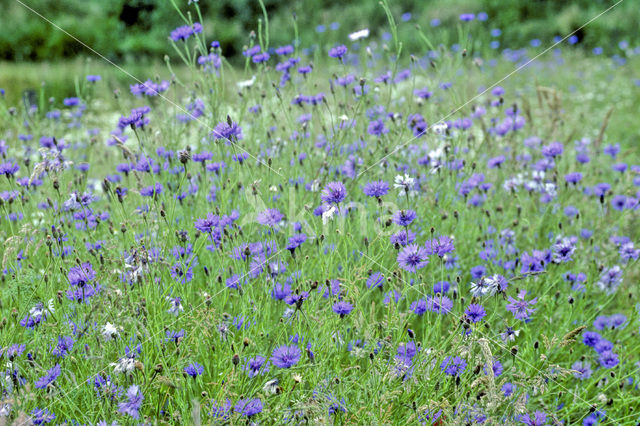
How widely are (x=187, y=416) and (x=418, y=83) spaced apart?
246 inches

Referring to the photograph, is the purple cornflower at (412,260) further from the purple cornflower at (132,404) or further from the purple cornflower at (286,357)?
the purple cornflower at (132,404)

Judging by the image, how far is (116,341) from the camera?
1.65m

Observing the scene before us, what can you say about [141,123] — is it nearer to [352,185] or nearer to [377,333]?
[352,185]

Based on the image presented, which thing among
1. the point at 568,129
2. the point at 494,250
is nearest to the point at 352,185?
the point at 494,250

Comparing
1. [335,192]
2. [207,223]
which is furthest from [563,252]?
[207,223]

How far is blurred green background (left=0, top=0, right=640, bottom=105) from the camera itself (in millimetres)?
8078

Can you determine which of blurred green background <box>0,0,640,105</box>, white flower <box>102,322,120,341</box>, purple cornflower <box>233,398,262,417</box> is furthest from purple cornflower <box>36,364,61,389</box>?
blurred green background <box>0,0,640,105</box>

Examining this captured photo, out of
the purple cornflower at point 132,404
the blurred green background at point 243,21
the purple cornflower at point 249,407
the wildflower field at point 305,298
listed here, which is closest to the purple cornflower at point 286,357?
the wildflower field at point 305,298

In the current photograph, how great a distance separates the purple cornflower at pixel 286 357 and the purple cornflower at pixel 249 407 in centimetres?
11

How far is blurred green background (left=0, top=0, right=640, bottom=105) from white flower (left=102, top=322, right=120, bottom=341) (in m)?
5.90

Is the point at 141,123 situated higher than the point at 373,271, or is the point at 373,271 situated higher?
the point at 141,123

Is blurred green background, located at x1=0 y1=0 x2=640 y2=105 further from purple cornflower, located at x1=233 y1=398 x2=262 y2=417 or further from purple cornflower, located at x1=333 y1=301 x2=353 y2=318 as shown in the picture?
purple cornflower, located at x1=233 y1=398 x2=262 y2=417

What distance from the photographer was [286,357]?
1.55 meters

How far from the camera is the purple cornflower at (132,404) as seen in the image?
1.40m
